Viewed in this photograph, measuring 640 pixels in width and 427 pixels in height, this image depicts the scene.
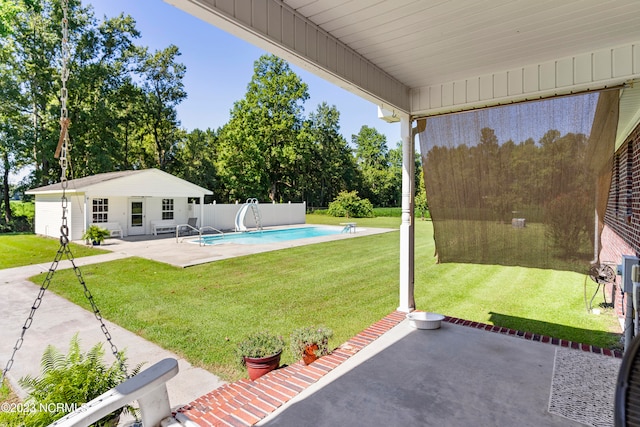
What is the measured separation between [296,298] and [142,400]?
13.7ft

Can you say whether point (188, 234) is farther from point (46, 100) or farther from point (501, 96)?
point (501, 96)

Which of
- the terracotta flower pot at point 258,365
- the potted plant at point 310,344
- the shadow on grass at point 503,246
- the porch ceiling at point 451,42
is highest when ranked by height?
the porch ceiling at point 451,42

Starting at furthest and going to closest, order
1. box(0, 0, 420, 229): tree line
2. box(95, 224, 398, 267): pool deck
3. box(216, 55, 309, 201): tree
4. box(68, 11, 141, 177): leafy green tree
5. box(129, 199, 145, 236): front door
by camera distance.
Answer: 1. box(216, 55, 309, 201): tree
2. box(68, 11, 141, 177): leafy green tree
3. box(0, 0, 420, 229): tree line
4. box(129, 199, 145, 236): front door
5. box(95, 224, 398, 267): pool deck

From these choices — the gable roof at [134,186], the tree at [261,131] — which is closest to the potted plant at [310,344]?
the gable roof at [134,186]

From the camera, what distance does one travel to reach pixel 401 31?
8.68 ft

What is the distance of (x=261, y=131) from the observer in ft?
91.1

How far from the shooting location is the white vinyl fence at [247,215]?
1747 cm

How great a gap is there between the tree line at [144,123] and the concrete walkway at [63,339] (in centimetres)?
854

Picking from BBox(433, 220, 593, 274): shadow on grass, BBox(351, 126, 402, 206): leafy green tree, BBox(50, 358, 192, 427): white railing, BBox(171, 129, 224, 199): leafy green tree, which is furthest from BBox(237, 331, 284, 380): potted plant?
BBox(351, 126, 402, 206): leafy green tree

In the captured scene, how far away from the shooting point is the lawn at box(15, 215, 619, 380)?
4547 millimetres

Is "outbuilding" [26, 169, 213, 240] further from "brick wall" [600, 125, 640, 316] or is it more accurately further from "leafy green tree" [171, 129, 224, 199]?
"brick wall" [600, 125, 640, 316]

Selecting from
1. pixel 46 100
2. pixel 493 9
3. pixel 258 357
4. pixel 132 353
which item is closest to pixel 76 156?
pixel 46 100

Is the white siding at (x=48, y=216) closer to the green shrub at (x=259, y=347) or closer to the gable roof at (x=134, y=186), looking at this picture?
the gable roof at (x=134, y=186)

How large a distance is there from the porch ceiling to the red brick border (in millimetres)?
2461
